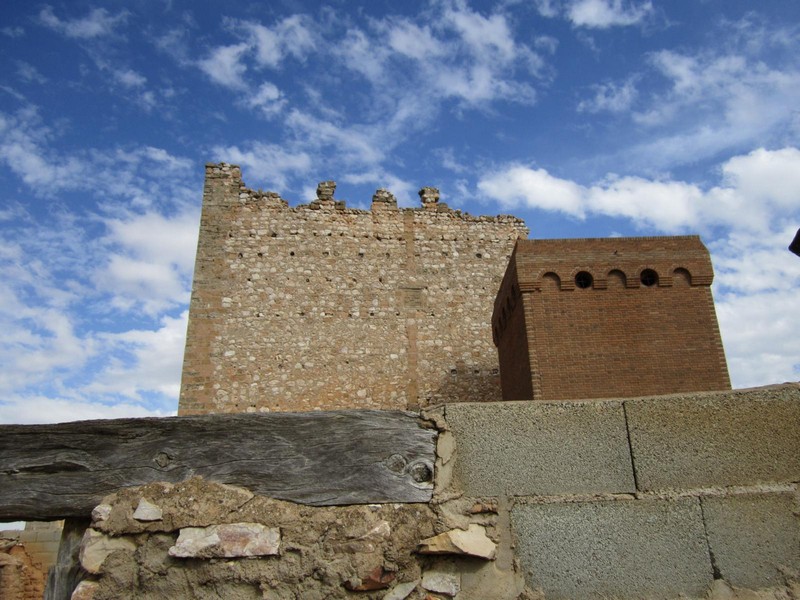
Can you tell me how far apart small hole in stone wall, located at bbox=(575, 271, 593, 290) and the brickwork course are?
16 mm

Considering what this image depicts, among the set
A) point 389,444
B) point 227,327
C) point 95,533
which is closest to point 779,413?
point 389,444

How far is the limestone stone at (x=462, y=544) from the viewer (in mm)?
3035

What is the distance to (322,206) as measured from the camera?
18172 millimetres

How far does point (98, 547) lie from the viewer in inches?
122

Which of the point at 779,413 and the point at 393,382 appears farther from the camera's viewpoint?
the point at 393,382

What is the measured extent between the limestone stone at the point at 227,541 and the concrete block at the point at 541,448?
1036 mm

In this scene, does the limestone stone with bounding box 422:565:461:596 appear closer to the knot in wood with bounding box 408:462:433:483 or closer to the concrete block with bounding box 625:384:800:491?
the knot in wood with bounding box 408:462:433:483

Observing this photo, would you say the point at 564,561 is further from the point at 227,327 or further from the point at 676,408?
the point at 227,327

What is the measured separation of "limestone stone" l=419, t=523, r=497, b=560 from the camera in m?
3.04

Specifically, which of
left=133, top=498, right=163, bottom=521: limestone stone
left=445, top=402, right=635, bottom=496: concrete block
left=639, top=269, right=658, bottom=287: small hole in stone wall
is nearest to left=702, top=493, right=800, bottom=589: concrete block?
left=445, top=402, right=635, bottom=496: concrete block

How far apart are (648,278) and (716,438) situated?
21.4ft

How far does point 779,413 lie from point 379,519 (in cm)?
223

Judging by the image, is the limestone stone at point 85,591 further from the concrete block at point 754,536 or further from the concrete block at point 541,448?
the concrete block at point 754,536

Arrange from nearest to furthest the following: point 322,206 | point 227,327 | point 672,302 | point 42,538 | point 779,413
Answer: point 779,413 → point 672,302 → point 42,538 → point 227,327 → point 322,206
